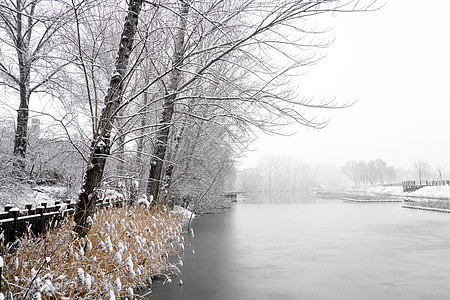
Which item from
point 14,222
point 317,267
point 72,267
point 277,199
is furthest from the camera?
point 277,199

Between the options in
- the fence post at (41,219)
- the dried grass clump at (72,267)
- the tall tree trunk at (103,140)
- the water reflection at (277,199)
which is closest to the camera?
the dried grass clump at (72,267)

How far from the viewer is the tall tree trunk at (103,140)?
4.82 m

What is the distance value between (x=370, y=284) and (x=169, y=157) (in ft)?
29.2

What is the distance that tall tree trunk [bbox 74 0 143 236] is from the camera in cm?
482

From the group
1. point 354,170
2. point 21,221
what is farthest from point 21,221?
point 354,170

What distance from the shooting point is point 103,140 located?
5117mm

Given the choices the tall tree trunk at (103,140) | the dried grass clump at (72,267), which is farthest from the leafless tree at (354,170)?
the tall tree trunk at (103,140)

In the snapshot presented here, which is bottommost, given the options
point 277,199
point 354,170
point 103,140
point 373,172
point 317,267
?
point 317,267

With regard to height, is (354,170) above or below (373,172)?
above

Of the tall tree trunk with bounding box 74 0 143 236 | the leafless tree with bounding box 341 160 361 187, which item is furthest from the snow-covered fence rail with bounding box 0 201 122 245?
the leafless tree with bounding box 341 160 361 187

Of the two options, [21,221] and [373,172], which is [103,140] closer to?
[21,221]

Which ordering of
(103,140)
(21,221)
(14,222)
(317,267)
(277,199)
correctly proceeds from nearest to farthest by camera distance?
(14,222), (21,221), (103,140), (317,267), (277,199)

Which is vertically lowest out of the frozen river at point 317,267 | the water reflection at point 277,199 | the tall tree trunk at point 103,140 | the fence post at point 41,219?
the frozen river at point 317,267

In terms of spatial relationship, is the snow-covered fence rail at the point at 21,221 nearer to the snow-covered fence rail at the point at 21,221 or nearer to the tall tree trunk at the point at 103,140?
the snow-covered fence rail at the point at 21,221
